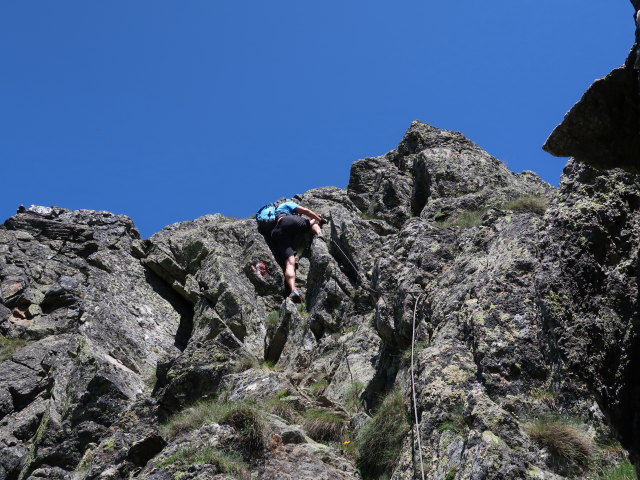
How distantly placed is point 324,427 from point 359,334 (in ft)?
13.2

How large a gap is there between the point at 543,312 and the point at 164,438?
7202 millimetres

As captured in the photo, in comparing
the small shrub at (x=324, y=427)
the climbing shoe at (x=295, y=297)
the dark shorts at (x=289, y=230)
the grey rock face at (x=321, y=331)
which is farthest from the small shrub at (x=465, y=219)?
the dark shorts at (x=289, y=230)

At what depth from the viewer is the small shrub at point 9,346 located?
21.3m

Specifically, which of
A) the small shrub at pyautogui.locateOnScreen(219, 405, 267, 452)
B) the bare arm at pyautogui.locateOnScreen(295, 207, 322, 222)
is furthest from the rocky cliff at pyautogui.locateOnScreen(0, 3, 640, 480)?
the bare arm at pyautogui.locateOnScreen(295, 207, 322, 222)

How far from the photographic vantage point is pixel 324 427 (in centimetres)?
1255

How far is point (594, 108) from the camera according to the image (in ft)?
21.7

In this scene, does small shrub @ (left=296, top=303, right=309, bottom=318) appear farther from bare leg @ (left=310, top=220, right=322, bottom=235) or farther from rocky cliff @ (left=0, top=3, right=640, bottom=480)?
bare leg @ (left=310, top=220, right=322, bottom=235)

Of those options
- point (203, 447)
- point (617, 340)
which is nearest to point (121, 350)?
point (203, 447)

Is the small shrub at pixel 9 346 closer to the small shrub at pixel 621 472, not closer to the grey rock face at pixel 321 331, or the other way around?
the grey rock face at pixel 321 331

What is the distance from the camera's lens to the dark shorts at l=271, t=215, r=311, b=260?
22641mm

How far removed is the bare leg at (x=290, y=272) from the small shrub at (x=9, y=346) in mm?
8418

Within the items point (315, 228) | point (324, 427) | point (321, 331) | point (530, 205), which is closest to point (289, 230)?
point (315, 228)

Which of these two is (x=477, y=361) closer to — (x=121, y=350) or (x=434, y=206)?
(x=434, y=206)

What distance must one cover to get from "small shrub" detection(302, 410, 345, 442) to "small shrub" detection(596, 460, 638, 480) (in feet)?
17.6
